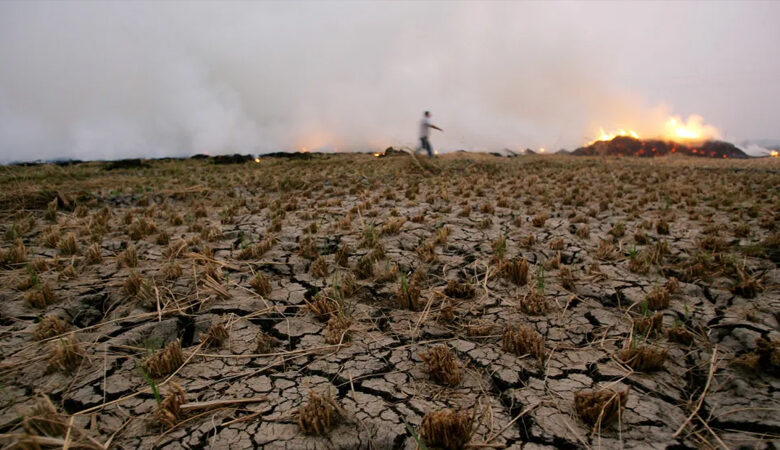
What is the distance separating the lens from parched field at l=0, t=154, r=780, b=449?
69.6 inches

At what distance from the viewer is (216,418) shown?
6.00ft

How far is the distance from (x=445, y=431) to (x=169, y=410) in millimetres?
1388

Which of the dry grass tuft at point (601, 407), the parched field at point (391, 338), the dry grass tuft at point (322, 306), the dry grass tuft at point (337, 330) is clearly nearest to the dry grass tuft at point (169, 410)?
the parched field at point (391, 338)

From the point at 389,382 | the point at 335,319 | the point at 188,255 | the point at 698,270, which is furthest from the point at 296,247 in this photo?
the point at 698,270

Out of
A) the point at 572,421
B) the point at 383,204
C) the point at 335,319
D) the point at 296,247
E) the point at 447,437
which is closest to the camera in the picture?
the point at 447,437

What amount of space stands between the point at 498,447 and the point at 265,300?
2.20 meters

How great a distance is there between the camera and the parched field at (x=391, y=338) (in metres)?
1.77

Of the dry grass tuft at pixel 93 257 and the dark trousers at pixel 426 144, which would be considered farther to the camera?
the dark trousers at pixel 426 144

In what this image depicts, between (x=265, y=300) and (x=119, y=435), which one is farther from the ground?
(x=265, y=300)

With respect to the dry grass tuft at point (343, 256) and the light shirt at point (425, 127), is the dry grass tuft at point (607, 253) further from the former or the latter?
the light shirt at point (425, 127)

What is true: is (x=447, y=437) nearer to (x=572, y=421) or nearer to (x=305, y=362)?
(x=572, y=421)

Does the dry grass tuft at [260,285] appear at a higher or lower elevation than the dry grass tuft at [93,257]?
lower

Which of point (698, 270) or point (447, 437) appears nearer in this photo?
point (447, 437)

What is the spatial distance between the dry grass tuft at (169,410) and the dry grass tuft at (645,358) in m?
2.64
